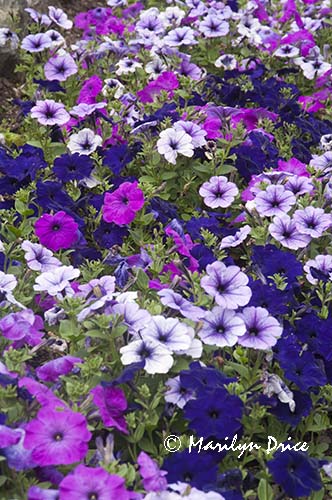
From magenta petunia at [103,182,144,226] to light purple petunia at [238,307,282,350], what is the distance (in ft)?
3.26

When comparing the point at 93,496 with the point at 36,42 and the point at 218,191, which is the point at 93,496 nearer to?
the point at 218,191

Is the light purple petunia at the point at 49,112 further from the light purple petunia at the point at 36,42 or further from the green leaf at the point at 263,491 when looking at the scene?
the green leaf at the point at 263,491

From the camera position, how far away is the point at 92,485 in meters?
2.12

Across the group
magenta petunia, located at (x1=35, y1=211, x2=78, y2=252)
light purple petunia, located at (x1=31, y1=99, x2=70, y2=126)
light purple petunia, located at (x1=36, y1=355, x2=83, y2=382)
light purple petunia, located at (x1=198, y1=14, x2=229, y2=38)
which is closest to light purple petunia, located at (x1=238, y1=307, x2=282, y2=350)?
light purple petunia, located at (x1=36, y1=355, x2=83, y2=382)

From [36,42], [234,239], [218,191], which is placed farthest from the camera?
[36,42]

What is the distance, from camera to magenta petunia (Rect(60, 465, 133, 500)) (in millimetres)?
2109

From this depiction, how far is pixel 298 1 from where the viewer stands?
6598 mm

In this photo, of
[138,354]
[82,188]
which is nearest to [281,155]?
[82,188]

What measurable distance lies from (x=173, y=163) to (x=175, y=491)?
1949mm

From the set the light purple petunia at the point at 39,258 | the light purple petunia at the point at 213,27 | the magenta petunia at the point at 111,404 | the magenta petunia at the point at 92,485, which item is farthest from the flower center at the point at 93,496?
the light purple petunia at the point at 213,27

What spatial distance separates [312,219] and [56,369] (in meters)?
1.41

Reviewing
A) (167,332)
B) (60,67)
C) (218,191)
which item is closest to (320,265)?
(218,191)

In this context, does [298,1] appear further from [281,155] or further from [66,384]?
[66,384]

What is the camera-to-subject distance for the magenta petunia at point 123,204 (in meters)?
3.61
